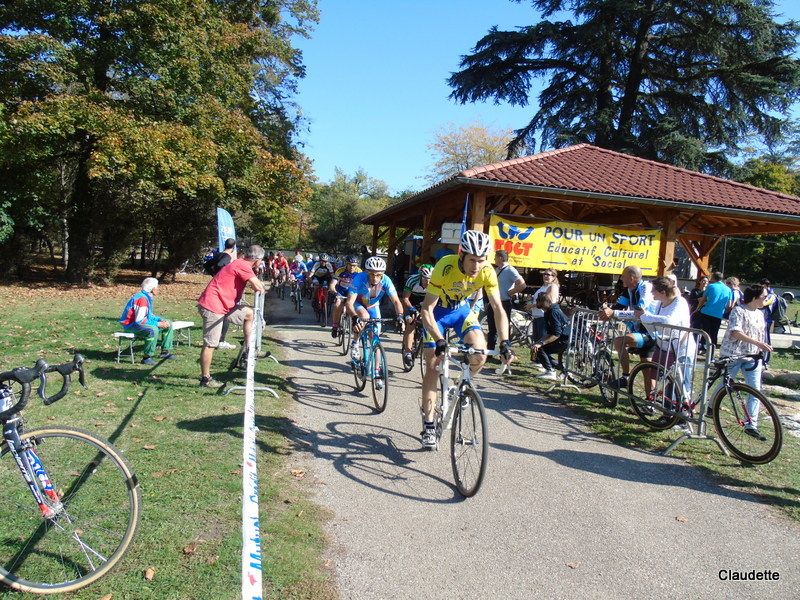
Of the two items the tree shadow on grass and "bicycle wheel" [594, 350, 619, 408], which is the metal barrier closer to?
"bicycle wheel" [594, 350, 619, 408]

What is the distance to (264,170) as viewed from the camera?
75.7ft

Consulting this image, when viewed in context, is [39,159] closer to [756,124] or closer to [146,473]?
[146,473]

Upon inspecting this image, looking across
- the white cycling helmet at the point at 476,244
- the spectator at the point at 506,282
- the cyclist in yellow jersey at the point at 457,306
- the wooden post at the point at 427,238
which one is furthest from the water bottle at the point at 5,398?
the wooden post at the point at 427,238

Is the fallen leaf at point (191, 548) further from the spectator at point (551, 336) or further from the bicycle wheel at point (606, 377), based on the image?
the spectator at point (551, 336)

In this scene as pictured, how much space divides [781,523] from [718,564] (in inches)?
42.7

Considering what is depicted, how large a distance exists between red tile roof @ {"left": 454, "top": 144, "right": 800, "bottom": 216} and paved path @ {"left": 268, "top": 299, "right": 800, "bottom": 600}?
7578mm

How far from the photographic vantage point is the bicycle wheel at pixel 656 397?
6.16 meters

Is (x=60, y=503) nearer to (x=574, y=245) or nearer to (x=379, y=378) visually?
(x=379, y=378)

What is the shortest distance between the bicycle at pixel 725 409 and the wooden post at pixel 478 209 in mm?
6390

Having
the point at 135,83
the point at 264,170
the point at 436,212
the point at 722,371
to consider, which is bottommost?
the point at 722,371

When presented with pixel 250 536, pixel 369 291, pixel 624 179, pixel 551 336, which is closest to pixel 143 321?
pixel 369 291

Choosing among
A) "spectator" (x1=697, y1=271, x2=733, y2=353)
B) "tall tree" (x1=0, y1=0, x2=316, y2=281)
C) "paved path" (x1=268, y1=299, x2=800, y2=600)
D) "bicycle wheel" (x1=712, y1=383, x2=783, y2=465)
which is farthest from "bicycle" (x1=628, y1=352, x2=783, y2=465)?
"tall tree" (x1=0, y1=0, x2=316, y2=281)

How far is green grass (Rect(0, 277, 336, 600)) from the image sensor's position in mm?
3133

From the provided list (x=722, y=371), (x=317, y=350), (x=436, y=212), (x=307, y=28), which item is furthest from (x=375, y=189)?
(x=722, y=371)
